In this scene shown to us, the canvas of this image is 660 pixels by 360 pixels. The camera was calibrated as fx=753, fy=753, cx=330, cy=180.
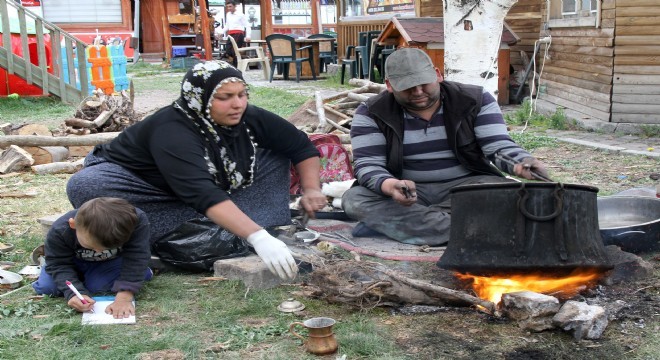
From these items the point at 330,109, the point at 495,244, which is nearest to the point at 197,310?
the point at 495,244

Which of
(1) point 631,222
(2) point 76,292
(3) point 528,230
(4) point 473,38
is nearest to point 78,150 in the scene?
(4) point 473,38

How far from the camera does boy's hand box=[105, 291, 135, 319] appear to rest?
346 centimetres

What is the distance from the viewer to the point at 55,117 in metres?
12.5

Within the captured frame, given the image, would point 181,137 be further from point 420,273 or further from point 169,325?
point 420,273

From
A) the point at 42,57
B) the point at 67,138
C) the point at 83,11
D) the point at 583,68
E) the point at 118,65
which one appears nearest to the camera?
the point at 67,138

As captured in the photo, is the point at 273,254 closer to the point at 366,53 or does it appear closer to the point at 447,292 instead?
the point at 447,292

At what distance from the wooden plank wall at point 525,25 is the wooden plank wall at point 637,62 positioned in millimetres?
3791

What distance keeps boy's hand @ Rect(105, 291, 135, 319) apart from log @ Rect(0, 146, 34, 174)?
478cm

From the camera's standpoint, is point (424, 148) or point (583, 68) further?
point (583, 68)

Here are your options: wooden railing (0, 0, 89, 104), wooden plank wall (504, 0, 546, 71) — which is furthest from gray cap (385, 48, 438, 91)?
wooden railing (0, 0, 89, 104)

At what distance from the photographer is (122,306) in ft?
11.5

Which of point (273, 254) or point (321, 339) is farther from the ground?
point (273, 254)

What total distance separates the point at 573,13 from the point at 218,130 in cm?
814

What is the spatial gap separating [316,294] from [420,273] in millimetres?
611
